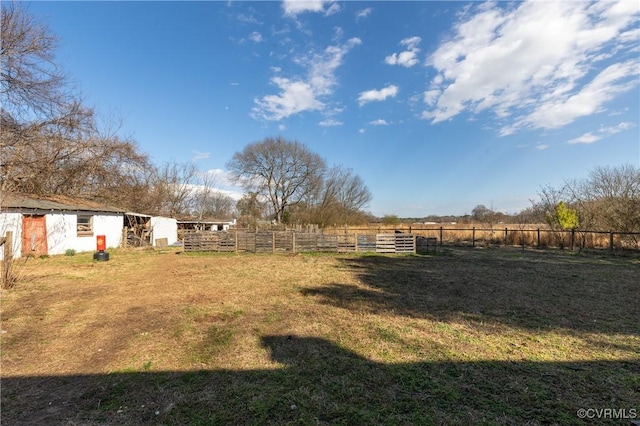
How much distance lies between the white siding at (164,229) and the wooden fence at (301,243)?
6880 mm

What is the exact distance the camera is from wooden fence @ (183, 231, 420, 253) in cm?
1814

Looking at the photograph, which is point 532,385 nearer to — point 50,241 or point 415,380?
point 415,380

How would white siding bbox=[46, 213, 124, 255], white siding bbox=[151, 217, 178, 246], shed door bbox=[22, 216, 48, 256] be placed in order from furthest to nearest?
white siding bbox=[151, 217, 178, 246] → white siding bbox=[46, 213, 124, 255] → shed door bbox=[22, 216, 48, 256]

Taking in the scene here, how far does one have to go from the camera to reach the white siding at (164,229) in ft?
77.7

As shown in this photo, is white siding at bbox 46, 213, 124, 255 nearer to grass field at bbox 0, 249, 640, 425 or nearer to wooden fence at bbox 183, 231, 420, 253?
wooden fence at bbox 183, 231, 420, 253

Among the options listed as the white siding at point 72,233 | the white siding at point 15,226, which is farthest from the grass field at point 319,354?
the white siding at point 72,233

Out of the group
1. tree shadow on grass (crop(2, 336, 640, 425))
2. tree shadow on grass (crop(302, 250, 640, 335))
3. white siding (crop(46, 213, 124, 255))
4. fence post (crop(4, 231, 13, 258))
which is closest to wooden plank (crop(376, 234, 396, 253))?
tree shadow on grass (crop(302, 250, 640, 335))

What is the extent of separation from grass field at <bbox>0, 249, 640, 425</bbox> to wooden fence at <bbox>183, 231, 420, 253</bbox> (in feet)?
30.3

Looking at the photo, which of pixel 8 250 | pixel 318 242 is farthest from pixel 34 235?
pixel 318 242

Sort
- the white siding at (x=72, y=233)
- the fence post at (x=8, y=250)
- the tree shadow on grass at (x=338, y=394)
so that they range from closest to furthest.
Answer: the tree shadow on grass at (x=338, y=394)
the fence post at (x=8, y=250)
the white siding at (x=72, y=233)

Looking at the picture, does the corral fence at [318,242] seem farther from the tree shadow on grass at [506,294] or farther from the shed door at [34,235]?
the shed door at [34,235]

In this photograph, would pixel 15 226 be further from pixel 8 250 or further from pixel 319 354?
pixel 319 354

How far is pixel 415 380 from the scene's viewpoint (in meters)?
3.59

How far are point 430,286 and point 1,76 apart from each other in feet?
75.7
